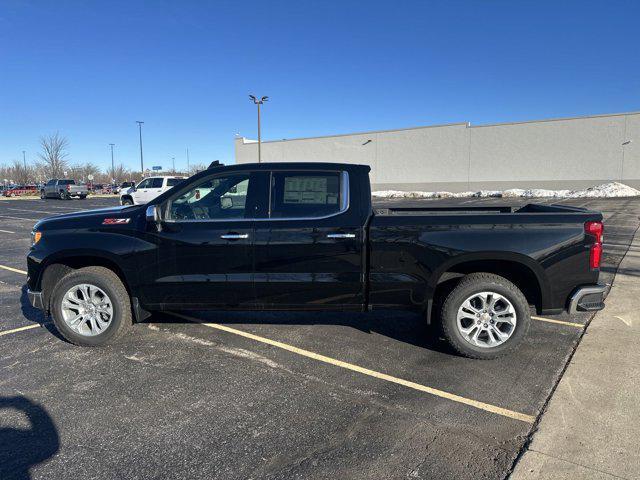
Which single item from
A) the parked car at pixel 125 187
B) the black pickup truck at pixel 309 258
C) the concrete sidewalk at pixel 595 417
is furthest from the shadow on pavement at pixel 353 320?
the parked car at pixel 125 187

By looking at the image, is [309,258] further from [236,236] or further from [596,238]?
[596,238]

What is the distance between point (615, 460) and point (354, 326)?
9.63 feet

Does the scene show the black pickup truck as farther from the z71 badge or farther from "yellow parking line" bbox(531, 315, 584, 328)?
"yellow parking line" bbox(531, 315, 584, 328)

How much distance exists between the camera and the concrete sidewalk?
2.65 metres

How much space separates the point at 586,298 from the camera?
→ 414 centimetres

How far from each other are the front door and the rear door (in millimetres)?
154

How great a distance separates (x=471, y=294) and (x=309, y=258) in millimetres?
1542

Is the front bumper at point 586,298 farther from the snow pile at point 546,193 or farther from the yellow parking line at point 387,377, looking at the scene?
the snow pile at point 546,193

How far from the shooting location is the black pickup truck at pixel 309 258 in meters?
4.14

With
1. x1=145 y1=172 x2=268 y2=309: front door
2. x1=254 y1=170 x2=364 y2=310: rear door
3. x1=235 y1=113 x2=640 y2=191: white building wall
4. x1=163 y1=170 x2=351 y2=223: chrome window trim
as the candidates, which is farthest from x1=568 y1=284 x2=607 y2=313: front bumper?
x1=235 y1=113 x2=640 y2=191: white building wall

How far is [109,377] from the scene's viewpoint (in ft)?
12.9

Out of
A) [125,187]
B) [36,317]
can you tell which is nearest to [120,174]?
[125,187]

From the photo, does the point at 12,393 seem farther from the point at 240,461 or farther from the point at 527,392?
the point at 527,392

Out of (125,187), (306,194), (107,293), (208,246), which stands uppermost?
(125,187)
